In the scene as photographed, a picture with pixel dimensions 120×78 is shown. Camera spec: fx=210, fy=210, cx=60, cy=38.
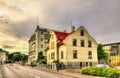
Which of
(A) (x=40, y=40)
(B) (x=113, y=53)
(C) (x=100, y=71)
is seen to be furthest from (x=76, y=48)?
(A) (x=40, y=40)

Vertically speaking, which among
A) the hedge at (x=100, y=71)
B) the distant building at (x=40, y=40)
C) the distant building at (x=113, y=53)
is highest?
the distant building at (x=40, y=40)

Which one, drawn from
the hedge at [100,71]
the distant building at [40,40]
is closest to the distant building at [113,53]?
the distant building at [40,40]

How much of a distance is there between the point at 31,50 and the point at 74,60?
4669cm

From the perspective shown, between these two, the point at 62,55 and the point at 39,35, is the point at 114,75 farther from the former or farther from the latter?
the point at 39,35

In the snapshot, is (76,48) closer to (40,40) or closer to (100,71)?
(100,71)

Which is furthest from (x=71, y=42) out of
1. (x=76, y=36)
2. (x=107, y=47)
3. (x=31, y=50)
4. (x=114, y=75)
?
(x=31, y=50)

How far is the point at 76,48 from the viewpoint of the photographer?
53156mm

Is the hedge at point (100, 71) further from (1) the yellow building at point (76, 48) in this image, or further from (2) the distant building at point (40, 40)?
(2) the distant building at point (40, 40)

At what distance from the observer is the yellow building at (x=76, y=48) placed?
5188 cm

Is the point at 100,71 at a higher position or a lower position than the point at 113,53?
lower

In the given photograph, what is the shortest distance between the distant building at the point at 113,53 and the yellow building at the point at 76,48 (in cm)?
1671

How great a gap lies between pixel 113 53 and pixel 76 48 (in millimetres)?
Answer: 23469

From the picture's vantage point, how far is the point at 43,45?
86.4m

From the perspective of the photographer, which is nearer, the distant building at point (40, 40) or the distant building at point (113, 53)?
the distant building at point (113, 53)
